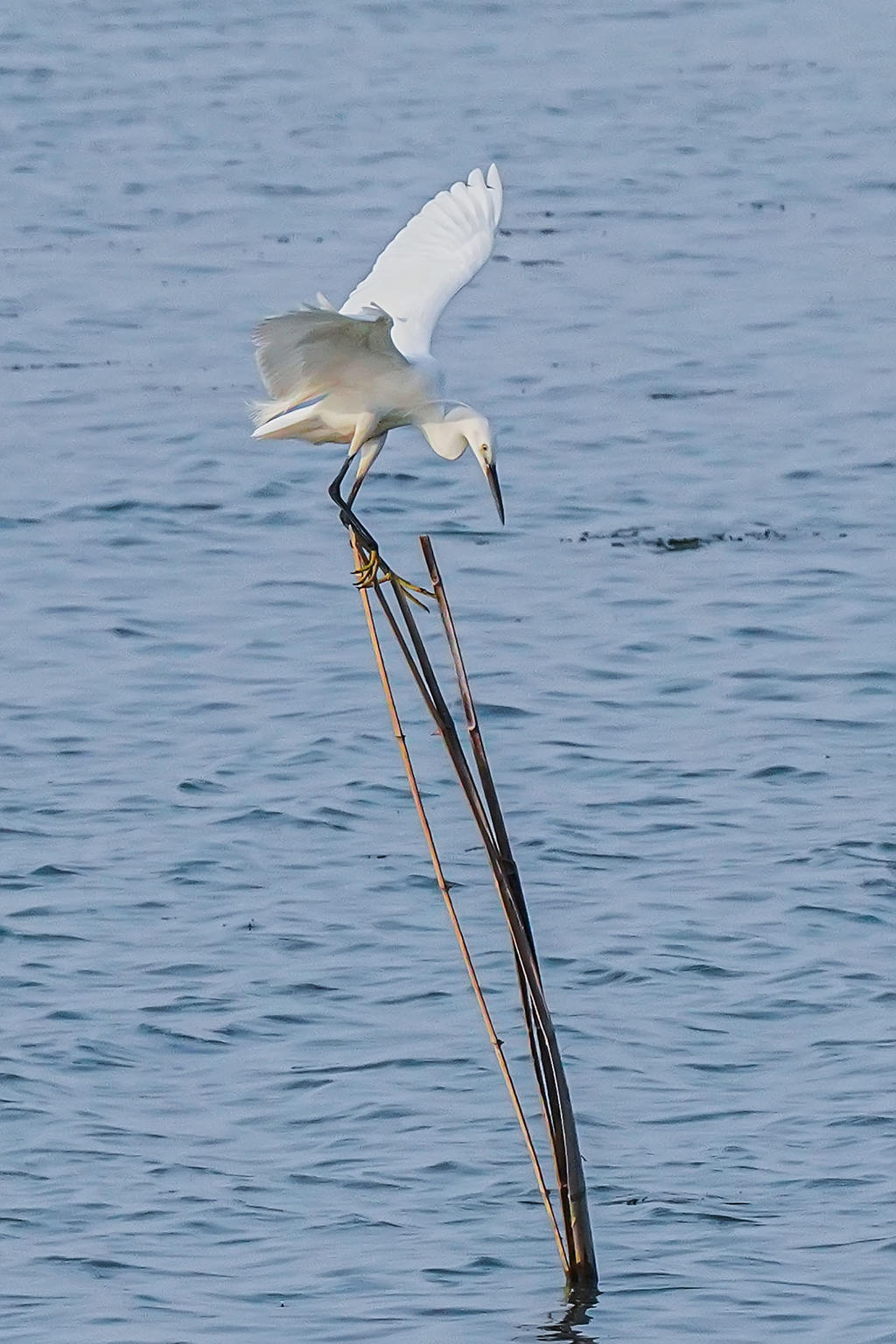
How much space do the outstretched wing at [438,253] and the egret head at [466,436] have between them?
797mm

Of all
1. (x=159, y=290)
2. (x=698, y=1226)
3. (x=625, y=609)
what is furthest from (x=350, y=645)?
(x=159, y=290)

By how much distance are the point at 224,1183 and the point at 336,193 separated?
13135mm

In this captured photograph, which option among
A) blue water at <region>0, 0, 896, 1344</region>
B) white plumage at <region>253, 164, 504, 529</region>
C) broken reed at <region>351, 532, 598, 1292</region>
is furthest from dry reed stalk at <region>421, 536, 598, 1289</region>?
white plumage at <region>253, 164, 504, 529</region>

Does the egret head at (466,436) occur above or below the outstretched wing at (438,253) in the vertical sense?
below

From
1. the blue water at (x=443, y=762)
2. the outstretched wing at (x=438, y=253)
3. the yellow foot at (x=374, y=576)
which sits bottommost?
the blue water at (x=443, y=762)

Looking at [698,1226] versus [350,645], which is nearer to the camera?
[698,1226]

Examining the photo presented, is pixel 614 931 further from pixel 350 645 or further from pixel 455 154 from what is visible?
pixel 455 154

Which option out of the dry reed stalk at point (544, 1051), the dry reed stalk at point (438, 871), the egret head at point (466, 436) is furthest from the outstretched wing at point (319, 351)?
the dry reed stalk at point (544, 1051)

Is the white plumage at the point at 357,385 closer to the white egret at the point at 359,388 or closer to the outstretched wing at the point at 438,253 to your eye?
the white egret at the point at 359,388

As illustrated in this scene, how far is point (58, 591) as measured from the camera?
12719 millimetres

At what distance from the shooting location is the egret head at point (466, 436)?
6.76 m

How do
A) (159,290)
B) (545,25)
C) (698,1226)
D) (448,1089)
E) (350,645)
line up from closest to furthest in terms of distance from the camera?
(698,1226) < (448,1089) < (350,645) < (159,290) < (545,25)

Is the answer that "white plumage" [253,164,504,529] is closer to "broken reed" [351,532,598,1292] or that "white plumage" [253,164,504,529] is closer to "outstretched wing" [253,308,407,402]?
"outstretched wing" [253,308,407,402]

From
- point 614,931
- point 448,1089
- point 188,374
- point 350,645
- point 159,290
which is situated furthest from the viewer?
point 159,290
